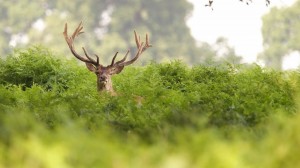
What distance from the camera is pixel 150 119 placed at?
19.5 feet

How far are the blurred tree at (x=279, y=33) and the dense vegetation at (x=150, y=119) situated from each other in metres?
40.7

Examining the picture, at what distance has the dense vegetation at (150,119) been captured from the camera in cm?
253

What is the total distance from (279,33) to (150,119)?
1934 inches

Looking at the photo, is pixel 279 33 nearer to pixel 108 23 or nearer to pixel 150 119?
pixel 108 23

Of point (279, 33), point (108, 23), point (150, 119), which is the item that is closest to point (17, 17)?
point (108, 23)

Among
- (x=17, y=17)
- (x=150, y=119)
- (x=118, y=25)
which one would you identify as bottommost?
(x=150, y=119)

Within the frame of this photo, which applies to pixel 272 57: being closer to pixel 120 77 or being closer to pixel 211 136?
pixel 120 77

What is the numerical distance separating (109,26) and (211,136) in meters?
56.5

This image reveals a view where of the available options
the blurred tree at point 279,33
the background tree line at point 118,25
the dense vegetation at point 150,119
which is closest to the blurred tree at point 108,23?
the background tree line at point 118,25

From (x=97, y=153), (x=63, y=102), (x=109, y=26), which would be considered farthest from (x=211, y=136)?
(x=109, y=26)

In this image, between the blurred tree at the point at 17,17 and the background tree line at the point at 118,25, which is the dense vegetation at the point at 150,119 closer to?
the background tree line at the point at 118,25

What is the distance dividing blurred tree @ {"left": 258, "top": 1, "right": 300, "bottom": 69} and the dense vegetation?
40.7m

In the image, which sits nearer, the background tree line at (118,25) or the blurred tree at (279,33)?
the blurred tree at (279,33)

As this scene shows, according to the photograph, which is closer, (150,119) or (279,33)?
(150,119)
